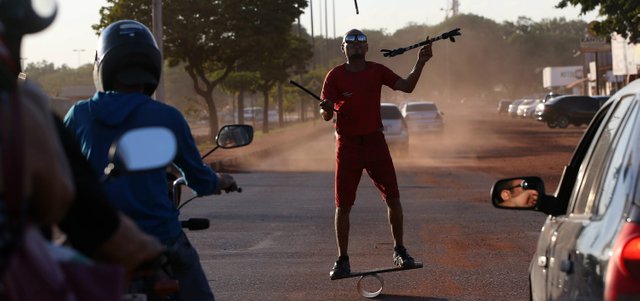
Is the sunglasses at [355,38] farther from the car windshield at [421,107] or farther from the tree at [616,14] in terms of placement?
the car windshield at [421,107]

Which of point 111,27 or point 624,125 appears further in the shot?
point 111,27

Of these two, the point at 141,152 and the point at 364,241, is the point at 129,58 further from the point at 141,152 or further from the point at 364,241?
the point at 364,241

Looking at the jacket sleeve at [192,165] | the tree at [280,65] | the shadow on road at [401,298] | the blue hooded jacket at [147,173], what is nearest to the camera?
the blue hooded jacket at [147,173]

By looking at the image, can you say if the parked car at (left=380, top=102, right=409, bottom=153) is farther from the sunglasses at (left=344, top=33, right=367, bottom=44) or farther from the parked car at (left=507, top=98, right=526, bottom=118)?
the parked car at (left=507, top=98, right=526, bottom=118)

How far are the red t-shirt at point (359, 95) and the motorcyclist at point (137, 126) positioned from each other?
4.51 m

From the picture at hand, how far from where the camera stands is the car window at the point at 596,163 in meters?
4.88

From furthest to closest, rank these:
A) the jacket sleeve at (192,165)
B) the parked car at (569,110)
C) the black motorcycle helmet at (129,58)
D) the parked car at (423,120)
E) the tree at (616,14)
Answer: the parked car at (569,110)
the parked car at (423,120)
the tree at (616,14)
the black motorcycle helmet at (129,58)
the jacket sleeve at (192,165)

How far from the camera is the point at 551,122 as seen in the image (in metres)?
64.9

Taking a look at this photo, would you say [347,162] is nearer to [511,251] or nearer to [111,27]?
[511,251]

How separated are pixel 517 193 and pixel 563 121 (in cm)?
5878

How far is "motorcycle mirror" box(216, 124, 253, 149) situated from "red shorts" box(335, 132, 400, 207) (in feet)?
12.9

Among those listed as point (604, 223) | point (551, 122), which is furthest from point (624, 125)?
point (551, 122)

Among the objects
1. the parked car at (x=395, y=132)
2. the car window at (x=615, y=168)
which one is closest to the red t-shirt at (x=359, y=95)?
the car window at (x=615, y=168)

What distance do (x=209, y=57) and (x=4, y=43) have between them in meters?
47.1
